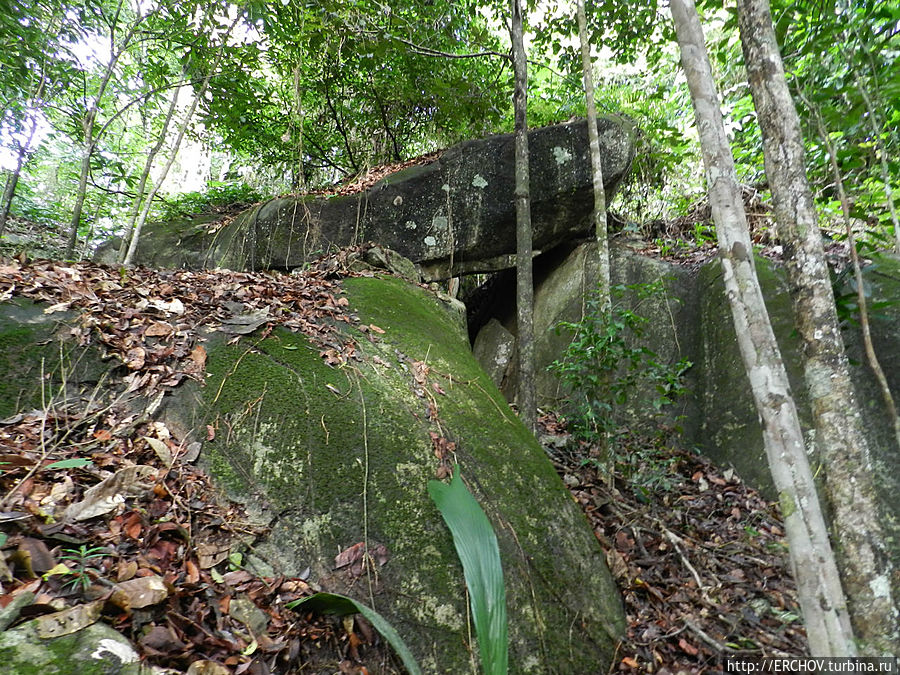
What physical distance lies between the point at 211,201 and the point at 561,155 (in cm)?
576

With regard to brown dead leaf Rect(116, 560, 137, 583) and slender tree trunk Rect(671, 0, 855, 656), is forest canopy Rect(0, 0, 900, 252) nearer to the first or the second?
slender tree trunk Rect(671, 0, 855, 656)

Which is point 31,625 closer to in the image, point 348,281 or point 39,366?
point 39,366

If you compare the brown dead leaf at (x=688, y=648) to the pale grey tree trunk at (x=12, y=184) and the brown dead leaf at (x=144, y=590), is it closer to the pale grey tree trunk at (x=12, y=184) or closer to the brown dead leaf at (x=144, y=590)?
the brown dead leaf at (x=144, y=590)

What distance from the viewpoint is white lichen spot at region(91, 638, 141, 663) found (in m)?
1.38

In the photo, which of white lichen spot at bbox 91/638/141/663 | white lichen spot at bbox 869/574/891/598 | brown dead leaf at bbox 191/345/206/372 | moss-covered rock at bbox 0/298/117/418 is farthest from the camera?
brown dead leaf at bbox 191/345/206/372

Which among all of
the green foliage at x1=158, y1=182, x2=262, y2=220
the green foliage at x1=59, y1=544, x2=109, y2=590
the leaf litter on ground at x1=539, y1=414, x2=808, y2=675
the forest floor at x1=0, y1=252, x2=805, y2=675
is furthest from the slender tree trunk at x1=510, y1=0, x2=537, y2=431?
the green foliage at x1=158, y1=182, x2=262, y2=220

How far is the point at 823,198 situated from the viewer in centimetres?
399

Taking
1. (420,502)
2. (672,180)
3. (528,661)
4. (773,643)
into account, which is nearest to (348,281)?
(420,502)

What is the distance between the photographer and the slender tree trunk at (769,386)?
190 centimetres

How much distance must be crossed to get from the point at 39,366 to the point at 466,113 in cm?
585

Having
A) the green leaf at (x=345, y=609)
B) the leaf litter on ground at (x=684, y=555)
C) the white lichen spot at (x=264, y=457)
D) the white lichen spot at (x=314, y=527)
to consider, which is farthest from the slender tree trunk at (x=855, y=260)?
the white lichen spot at (x=264, y=457)

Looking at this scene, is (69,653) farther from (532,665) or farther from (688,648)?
(688,648)

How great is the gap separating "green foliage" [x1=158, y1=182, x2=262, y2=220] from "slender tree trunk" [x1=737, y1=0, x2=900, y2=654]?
7.46 metres

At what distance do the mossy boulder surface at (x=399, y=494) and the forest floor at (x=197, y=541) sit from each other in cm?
17
